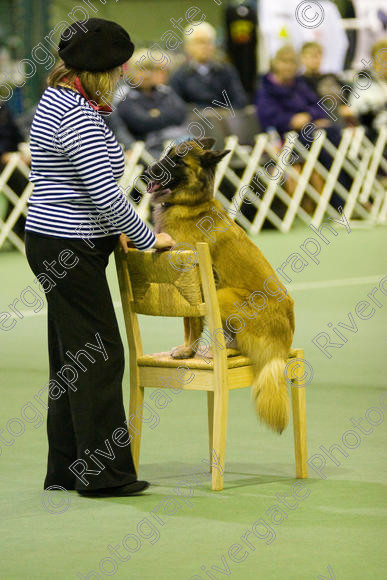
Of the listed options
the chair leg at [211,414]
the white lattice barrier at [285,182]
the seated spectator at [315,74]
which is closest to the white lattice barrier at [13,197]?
the white lattice barrier at [285,182]

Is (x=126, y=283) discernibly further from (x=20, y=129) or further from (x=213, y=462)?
(x=20, y=129)

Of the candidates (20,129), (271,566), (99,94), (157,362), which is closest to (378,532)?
(271,566)

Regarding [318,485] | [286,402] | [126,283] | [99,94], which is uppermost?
[99,94]

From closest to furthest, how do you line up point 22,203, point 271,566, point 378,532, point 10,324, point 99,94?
point 271,566 → point 378,532 → point 99,94 → point 10,324 → point 22,203

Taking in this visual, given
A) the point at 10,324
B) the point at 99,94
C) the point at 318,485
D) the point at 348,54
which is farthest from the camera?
the point at 348,54

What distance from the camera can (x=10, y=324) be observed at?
648cm

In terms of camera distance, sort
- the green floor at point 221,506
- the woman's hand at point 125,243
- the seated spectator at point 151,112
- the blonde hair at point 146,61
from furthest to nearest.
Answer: the seated spectator at point 151,112 → the blonde hair at point 146,61 → the woman's hand at point 125,243 → the green floor at point 221,506

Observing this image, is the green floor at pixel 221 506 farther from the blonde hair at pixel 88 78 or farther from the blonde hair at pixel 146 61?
the blonde hair at pixel 146 61

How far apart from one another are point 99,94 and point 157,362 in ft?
2.99

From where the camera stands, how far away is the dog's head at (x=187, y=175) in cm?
348

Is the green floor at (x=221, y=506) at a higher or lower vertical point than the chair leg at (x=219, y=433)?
lower

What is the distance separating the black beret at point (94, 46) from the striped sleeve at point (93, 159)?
14cm

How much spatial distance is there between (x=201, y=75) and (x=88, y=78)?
25.7ft

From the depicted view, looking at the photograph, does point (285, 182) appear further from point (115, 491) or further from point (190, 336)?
point (115, 491)
